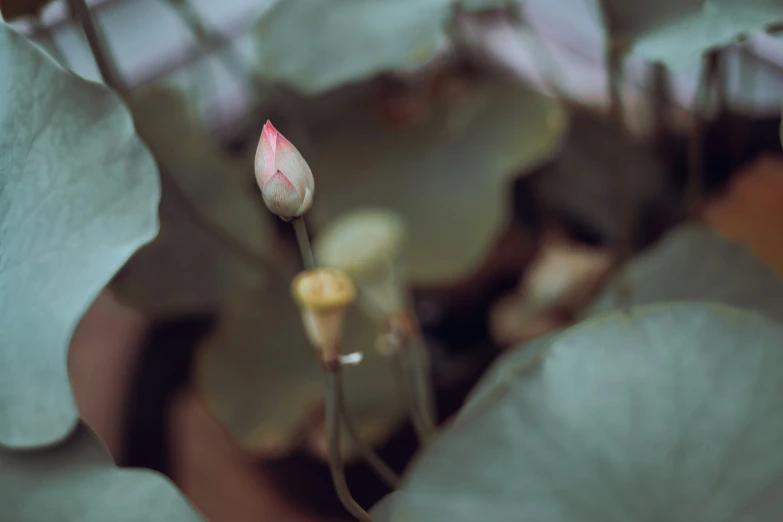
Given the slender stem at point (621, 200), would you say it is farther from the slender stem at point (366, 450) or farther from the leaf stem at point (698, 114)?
the slender stem at point (366, 450)

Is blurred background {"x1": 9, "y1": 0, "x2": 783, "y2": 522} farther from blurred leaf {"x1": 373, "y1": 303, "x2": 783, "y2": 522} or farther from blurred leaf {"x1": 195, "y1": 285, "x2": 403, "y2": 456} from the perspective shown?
blurred leaf {"x1": 373, "y1": 303, "x2": 783, "y2": 522}

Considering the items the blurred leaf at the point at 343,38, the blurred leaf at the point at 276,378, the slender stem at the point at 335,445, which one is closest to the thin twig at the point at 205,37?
the blurred leaf at the point at 343,38

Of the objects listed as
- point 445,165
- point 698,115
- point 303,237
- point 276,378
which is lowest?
point 276,378

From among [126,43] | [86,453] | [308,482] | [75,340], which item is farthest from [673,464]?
[126,43]

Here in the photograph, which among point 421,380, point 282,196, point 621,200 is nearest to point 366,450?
point 421,380

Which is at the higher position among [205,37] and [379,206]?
[205,37]

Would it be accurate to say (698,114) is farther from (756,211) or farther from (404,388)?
(404,388)

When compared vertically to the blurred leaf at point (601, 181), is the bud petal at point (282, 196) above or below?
above

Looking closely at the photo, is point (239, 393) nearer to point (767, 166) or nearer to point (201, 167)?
point (201, 167)

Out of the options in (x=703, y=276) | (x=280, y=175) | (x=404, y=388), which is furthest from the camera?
(x=404, y=388)
